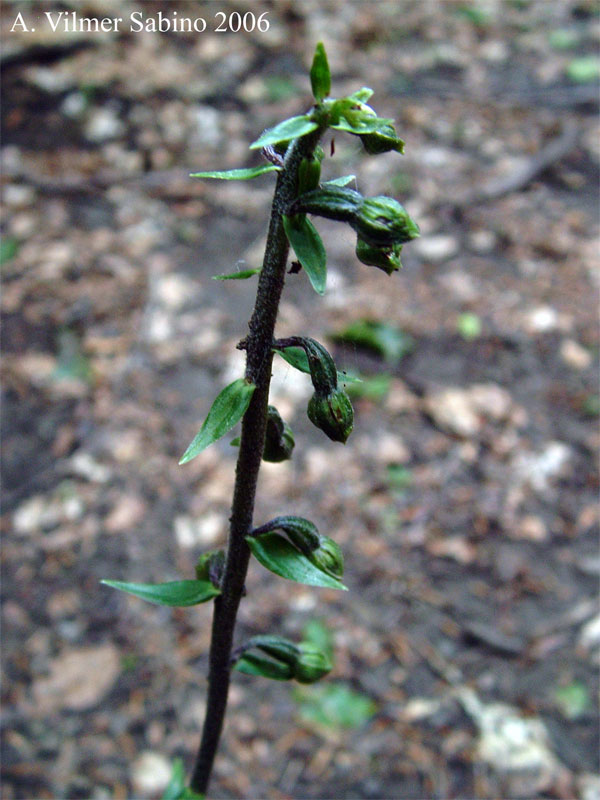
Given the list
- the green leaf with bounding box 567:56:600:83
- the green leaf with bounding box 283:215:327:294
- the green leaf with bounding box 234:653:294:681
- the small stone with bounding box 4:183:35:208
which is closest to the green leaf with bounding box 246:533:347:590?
the green leaf with bounding box 234:653:294:681

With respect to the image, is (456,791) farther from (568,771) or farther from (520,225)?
(520,225)

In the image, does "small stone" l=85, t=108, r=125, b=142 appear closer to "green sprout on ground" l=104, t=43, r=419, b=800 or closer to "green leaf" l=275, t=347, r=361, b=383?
"green sprout on ground" l=104, t=43, r=419, b=800

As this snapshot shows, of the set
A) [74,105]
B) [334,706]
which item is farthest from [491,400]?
[74,105]

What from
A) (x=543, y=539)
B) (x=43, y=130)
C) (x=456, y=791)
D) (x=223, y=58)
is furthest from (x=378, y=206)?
(x=223, y=58)

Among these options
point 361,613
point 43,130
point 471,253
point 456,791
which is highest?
point 43,130

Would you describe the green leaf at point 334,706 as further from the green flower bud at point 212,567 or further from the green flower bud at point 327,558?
the green flower bud at point 327,558

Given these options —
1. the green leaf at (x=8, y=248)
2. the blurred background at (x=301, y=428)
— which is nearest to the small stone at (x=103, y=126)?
the blurred background at (x=301, y=428)
